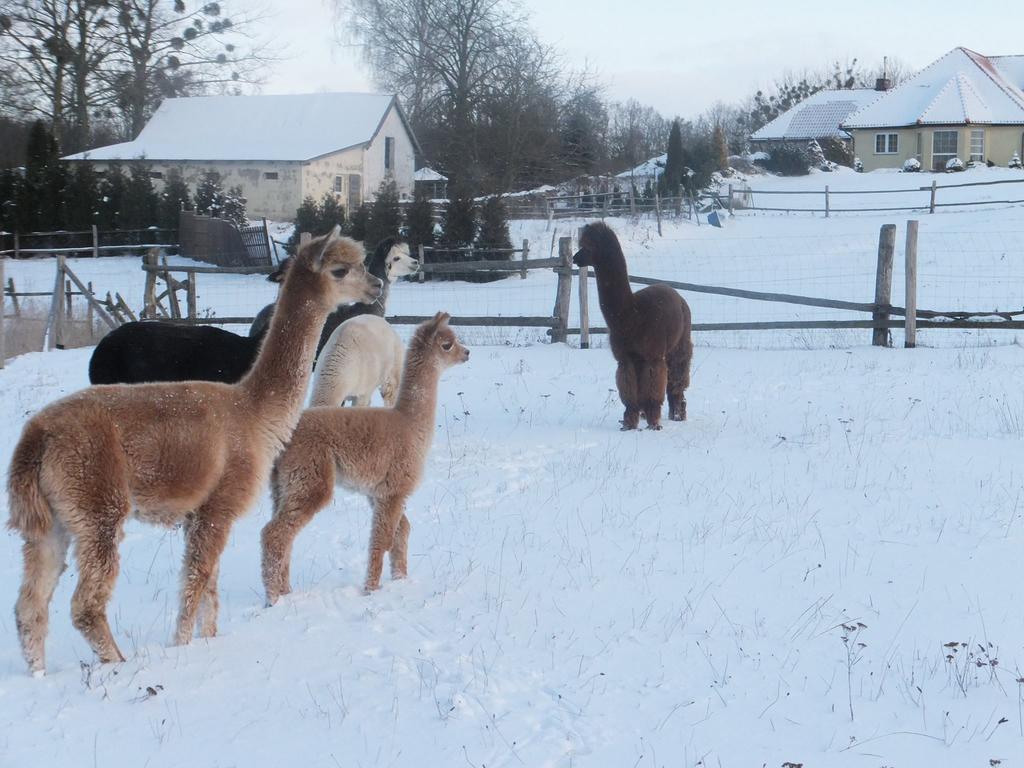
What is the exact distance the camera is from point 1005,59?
56281 mm

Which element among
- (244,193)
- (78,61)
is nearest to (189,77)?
(78,61)

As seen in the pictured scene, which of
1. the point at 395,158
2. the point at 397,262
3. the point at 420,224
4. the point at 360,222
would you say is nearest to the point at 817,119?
the point at 395,158

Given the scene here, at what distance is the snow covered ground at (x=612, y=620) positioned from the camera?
11.6ft

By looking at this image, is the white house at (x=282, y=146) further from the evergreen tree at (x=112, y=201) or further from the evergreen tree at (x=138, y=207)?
the evergreen tree at (x=138, y=207)

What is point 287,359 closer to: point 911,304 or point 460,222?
point 911,304

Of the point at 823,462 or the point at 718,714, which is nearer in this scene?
the point at 718,714

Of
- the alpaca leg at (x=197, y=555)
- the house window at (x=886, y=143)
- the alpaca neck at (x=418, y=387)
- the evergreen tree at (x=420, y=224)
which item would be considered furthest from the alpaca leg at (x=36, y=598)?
the house window at (x=886, y=143)

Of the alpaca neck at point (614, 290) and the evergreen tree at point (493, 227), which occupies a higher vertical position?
the evergreen tree at point (493, 227)

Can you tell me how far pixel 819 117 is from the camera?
59.0 metres

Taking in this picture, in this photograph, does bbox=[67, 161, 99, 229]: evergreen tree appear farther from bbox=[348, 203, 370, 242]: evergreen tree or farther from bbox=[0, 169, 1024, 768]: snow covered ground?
bbox=[0, 169, 1024, 768]: snow covered ground

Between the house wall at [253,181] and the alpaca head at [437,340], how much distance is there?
108 feet

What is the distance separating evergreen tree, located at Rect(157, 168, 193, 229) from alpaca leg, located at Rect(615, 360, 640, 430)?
2581 centimetres

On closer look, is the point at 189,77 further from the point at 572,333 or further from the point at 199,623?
the point at 199,623

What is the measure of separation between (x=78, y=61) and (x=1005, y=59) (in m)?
45.9
